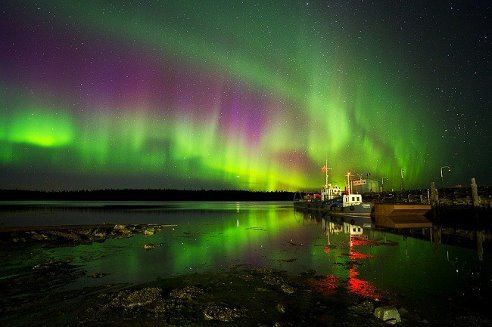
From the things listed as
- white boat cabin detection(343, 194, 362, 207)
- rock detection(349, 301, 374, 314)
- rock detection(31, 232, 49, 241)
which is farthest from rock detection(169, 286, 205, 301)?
white boat cabin detection(343, 194, 362, 207)

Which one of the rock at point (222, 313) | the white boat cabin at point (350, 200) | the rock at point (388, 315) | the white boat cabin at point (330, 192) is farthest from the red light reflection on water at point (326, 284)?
the white boat cabin at point (330, 192)

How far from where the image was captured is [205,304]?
45.0 ft

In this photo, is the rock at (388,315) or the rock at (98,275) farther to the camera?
the rock at (98,275)

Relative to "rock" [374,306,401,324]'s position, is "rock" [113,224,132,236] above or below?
below

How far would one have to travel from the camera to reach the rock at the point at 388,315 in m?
11.6

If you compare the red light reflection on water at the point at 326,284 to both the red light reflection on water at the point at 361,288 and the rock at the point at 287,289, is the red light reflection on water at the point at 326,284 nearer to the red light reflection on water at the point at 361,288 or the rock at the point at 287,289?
the red light reflection on water at the point at 361,288

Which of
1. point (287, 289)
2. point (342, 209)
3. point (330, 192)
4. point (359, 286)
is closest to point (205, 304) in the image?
point (287, 289)

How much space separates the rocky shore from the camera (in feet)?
38.9

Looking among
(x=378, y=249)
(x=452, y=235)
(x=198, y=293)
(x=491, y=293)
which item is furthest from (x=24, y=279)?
(x=452, y=235)

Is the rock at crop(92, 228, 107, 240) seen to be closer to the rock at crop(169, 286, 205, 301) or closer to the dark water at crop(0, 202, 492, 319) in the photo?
the dark water at crop(0, 202, 492, 319)

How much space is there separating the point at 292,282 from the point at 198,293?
5.22 m

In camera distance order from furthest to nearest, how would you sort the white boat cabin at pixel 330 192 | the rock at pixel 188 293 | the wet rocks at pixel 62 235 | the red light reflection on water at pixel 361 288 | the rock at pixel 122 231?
the white boat cabin at pixel 330 192 < the rock at pixel 122 231 < the wet rocks at pixel 62 235 < the red light reflection on water at pixel 361 288 < the rock at pixel 188 293

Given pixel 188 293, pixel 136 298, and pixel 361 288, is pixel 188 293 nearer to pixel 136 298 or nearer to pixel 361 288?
pixel 136 298

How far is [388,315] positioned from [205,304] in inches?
283
